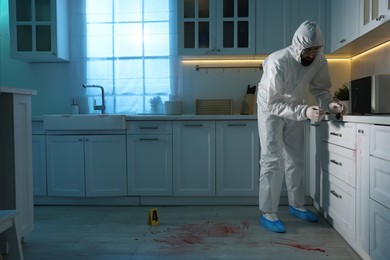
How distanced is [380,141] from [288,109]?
67 cm

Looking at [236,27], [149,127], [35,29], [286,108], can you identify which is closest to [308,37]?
[286,108]

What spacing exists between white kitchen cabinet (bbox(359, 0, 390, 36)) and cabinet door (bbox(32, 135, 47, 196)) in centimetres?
273

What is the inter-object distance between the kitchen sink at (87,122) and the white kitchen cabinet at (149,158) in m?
0.11

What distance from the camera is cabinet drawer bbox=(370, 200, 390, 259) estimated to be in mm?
1586

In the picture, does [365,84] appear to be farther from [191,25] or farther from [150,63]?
[150,63]

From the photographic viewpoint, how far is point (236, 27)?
10.6 ft

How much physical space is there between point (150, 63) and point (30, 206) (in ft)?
6.28

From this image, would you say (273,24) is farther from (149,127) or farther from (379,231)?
(379,231)

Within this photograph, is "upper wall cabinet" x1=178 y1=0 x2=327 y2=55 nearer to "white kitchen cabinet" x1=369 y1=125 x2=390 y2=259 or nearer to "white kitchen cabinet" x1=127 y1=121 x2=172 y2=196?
"white kitchen cabinet" x1=127 y1=121 x2=172 y2=196

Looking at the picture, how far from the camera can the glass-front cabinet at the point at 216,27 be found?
323 centimetres

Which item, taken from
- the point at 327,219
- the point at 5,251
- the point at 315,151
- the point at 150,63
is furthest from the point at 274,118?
the point at 5,251

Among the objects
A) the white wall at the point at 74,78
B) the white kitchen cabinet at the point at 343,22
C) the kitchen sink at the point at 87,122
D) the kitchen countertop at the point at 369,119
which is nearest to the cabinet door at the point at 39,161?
the kitchen sink at the point at 87,122

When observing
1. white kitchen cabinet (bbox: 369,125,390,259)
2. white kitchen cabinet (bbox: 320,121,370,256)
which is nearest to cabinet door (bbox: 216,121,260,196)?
white kitchen cabinet (bbox: 320,121,370,256)

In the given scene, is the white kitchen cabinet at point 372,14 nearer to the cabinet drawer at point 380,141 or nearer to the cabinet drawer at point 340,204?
the cabinet drawer at point 380,141
